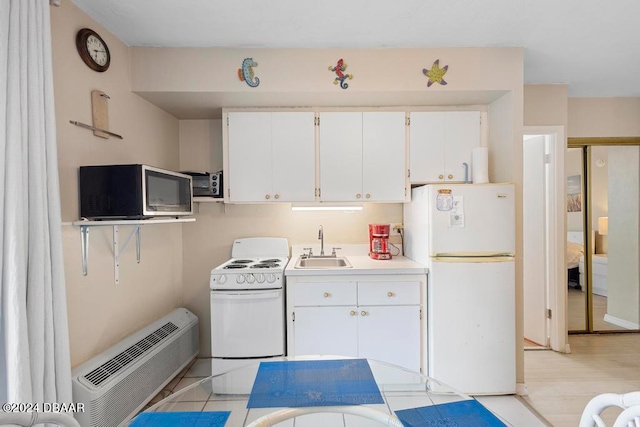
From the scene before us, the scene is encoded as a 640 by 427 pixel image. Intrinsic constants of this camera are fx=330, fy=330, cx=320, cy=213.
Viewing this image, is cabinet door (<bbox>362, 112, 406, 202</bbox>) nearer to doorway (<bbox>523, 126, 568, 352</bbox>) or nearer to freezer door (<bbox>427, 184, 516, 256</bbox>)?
freezer door (<bbox>427, 184, 516, 256</bbox>)

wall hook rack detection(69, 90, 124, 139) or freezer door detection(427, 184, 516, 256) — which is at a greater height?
wall hook rack detection(69, 90, 124, 139)

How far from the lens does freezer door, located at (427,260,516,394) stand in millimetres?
2396

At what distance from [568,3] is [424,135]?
118 cm

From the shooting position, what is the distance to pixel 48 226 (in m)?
1.54

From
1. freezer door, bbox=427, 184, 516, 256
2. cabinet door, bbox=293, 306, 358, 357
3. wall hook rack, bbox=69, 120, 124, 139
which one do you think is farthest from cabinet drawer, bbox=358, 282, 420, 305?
wall hook rack, bbox=69, 120, 124, 139

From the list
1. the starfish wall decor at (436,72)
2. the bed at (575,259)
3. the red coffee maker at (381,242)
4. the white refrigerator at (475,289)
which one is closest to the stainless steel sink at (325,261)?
the red coffee maker at (381,242)

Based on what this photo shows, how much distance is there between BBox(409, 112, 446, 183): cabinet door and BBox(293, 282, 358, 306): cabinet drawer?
106 centimetres

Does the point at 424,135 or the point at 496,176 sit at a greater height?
the point at 424,135

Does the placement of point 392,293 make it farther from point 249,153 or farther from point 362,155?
point 249,153

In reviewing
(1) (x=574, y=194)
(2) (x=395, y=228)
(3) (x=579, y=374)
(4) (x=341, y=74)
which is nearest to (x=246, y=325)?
(2) (x=395, y=228)

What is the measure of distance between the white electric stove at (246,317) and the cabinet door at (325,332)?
0.14 meters

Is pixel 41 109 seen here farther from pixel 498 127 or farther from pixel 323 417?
pixel 498 127

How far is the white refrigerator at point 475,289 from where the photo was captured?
7.87ft

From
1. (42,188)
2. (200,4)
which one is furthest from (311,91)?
(42,188)
